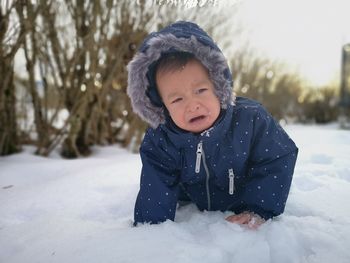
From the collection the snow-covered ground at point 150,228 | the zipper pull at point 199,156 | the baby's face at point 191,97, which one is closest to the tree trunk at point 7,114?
the snow-covered ground at point 150,228

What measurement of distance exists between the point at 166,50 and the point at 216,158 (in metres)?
0.46

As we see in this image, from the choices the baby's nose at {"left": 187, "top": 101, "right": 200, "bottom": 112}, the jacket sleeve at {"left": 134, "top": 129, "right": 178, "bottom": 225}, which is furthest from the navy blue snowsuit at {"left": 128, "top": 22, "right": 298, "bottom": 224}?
the baby's nose at {"left": 187, "top": 101, "right": 200, "bottom": 112}

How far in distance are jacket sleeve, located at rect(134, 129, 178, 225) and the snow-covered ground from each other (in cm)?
8

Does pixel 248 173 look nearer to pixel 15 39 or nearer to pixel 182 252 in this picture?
pixel 182 252

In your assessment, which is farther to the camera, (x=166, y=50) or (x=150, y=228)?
(x=166, y=50)

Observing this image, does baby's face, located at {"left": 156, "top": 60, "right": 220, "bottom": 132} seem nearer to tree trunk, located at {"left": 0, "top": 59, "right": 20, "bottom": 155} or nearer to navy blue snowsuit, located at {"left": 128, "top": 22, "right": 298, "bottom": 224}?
navy blue snowsuit, located at {"left": 128, "top": 22, "right": 298, "bottom": 224}

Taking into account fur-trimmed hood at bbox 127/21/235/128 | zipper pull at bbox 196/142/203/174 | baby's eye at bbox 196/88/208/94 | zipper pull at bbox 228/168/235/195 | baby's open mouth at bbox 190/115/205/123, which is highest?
fur-trimmed hood at bbox 127/21/235/128

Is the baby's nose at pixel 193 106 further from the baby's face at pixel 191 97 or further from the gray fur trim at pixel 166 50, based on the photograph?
the gray fur trim at pixel 166 50

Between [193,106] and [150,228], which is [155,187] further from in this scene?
[193,106]

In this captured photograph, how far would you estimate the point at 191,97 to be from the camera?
1308 mm

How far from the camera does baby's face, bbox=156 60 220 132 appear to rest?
4.30 ft

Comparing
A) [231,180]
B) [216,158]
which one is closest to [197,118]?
[216,158]

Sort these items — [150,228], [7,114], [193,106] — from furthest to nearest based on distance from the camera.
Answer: [7,114] → [193,106] → [150,228]

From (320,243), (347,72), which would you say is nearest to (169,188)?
(320,243)
